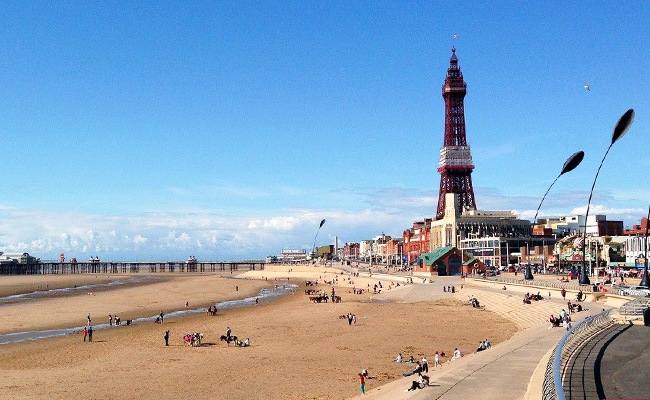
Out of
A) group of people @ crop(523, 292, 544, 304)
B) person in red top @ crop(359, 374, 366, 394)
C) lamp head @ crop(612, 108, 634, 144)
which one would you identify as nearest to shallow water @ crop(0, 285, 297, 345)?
person in red top @ crop(359, 374, 366, 394)

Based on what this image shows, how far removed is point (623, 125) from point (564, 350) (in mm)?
16968

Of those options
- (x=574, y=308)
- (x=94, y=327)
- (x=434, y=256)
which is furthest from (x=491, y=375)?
(x=434, y=256)

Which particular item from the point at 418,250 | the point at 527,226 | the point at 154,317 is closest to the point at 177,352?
the point at 154,317

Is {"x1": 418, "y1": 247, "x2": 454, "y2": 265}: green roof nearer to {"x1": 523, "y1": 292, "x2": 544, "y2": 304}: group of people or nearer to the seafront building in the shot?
the seafront building

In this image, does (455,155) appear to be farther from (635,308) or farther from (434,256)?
(635,308)

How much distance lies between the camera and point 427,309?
43.3 metres

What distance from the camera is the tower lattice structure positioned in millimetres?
122125

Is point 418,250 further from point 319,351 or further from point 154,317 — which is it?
point 319,351

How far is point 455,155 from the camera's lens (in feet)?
405

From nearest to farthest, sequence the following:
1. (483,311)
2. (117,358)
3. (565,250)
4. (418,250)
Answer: (117,358) → (483,311) → (565,250) → (418,250)

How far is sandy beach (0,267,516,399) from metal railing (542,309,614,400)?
663 centimetres

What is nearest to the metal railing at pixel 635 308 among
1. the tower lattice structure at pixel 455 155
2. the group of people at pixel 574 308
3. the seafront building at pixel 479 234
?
the group of people at pixel 574 308

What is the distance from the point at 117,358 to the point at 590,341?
65.5ft

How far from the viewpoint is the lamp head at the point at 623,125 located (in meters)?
28.2
